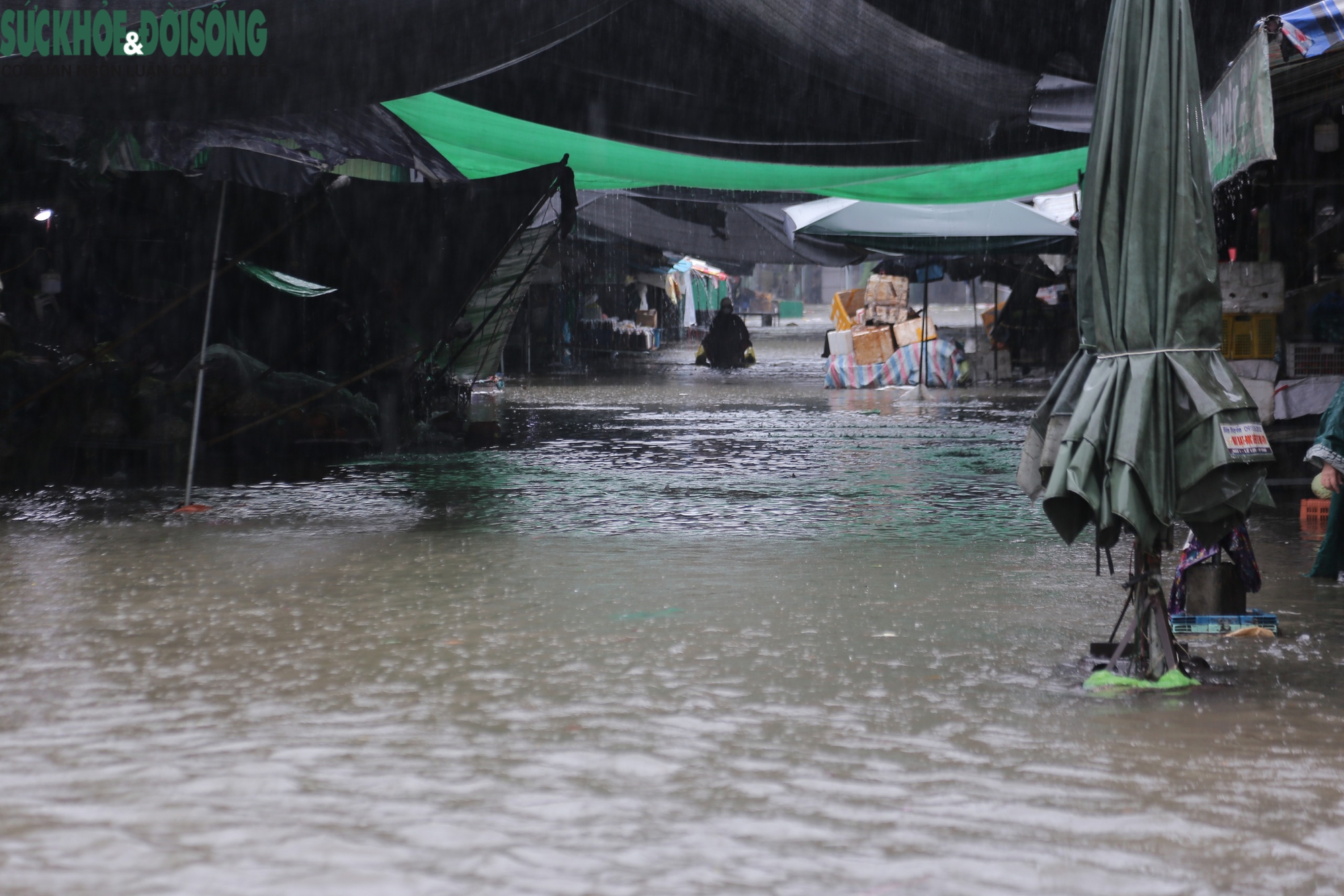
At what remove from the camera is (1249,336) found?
9148 millimetres

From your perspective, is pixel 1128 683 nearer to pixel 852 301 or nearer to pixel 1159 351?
pixel 1159 351

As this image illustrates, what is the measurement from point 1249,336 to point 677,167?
5.40 m

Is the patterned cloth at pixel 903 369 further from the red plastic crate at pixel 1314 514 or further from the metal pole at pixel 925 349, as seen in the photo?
the red plastic crate at pixel 1314 514

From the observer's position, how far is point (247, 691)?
452cm

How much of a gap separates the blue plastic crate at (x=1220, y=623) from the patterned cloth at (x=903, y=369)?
17.5 m

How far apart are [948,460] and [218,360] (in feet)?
21.4

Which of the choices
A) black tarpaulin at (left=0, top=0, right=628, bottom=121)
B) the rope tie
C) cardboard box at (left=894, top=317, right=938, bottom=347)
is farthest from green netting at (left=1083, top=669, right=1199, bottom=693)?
Answer: cardboard box at (left=894, top=317, right=938, bottom=347)

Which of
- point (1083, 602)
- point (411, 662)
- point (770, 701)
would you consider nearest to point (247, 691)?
point (411, 662)

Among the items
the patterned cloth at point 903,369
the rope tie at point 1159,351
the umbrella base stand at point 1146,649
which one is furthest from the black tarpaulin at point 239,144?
the patterned cloth at point 903,369

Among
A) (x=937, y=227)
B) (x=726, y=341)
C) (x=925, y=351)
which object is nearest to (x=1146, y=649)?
(x=925, y=351)

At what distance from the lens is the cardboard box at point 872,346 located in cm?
2353

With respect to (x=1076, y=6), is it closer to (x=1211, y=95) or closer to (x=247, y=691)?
(x=1211, y=95)

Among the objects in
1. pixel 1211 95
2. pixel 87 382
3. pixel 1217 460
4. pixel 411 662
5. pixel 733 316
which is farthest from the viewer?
pixel 733 316

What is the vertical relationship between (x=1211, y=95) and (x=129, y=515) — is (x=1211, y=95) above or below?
above
